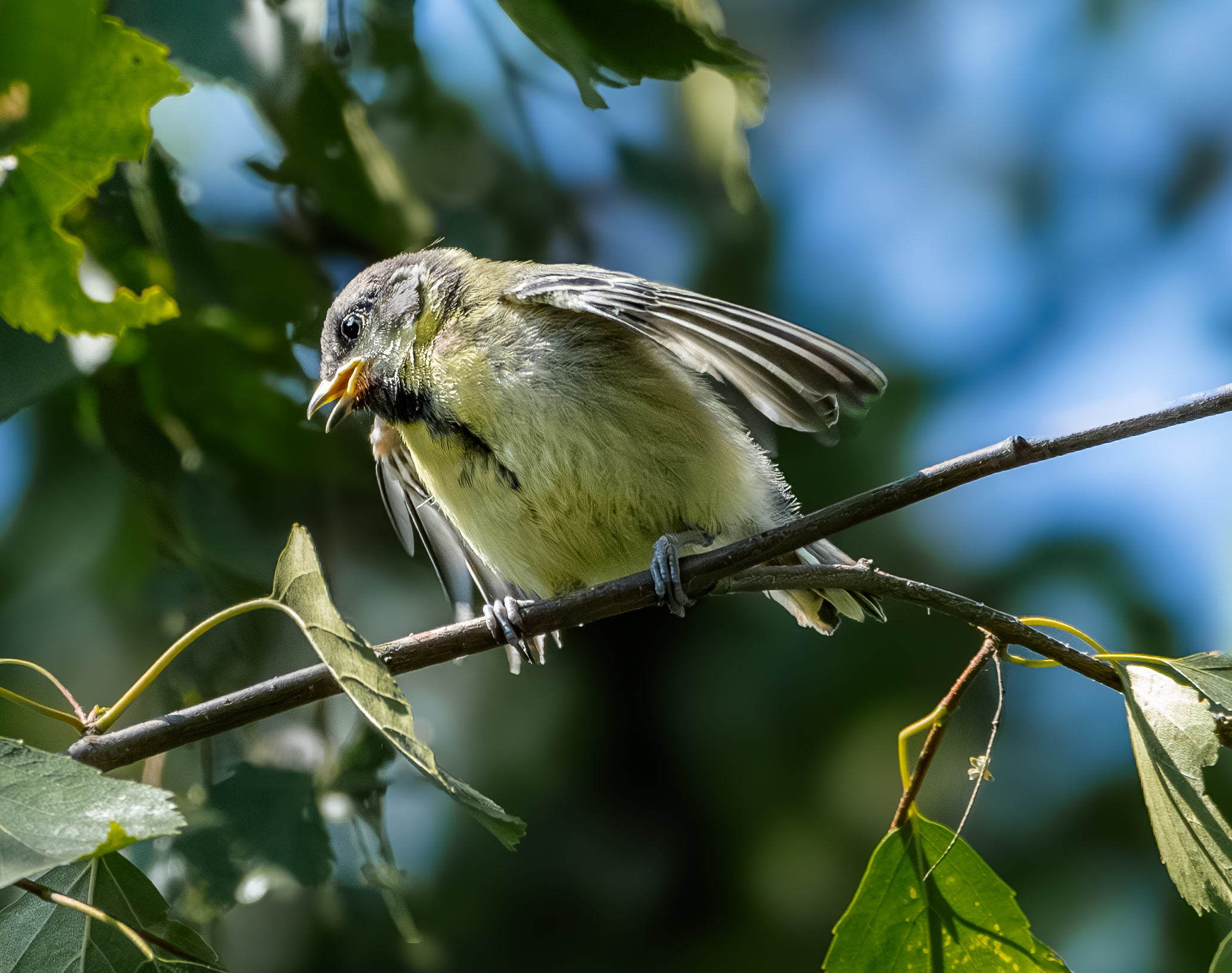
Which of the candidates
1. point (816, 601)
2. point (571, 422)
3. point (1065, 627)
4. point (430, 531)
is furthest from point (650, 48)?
point (430, 531)

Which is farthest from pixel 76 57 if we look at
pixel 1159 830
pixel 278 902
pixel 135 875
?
pixel 278 902

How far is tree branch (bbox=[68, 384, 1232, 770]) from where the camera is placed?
1144mm

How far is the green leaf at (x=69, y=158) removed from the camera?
3.32 feet

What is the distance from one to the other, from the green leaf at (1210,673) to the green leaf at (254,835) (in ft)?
5.22

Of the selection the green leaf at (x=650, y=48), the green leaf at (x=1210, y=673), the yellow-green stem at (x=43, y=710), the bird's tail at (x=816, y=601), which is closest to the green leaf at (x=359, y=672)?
the yellow-green stem at (x=43, y=710)

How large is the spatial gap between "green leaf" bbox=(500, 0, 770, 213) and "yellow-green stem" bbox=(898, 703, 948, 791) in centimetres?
81

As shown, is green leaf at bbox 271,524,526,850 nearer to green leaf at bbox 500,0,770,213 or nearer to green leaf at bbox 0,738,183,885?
green leaf at bbox 0,738,183,885

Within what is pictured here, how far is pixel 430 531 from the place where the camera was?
268 centimetres

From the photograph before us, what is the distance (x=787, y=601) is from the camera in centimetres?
221

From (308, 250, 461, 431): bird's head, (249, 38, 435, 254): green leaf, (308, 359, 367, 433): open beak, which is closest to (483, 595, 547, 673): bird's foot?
(308, 250, 461, 431): bird's head

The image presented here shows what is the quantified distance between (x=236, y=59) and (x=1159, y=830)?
1951mm

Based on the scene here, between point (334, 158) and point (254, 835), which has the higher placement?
point (334, 158)

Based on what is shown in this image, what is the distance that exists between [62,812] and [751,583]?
0.94 m

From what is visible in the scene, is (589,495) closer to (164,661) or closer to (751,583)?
(751,583)
